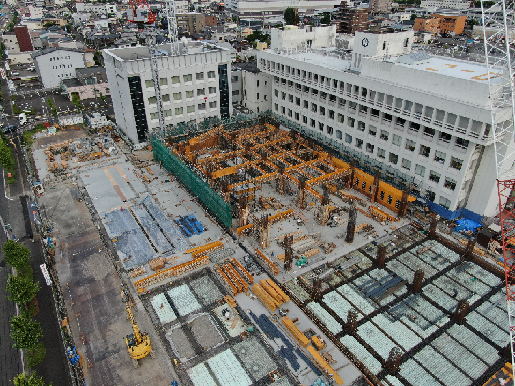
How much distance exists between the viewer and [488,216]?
48000 millimetres

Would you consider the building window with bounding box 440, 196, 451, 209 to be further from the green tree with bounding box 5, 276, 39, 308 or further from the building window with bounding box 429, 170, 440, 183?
the green tree with bounding box 5, 276, 39, 308

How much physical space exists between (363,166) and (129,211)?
36596 mm

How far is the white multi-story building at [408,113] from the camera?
143ft

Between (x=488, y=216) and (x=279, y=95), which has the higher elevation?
(x=279, y=95)

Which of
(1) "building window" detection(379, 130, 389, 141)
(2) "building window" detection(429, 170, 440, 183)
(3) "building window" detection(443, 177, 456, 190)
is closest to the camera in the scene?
(3) "building window" detection(443, 177, 456, 190)

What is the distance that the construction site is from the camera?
31.5m

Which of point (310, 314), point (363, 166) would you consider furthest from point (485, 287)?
point (363, 166)

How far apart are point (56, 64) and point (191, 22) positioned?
329 ft

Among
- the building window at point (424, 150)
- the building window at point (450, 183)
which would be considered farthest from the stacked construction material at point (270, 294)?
the building window at point (424, 150)

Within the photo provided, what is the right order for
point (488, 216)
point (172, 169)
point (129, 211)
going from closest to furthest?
point (488, 216), point (129, 211), point (172, 169)

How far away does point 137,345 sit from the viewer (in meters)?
31.4

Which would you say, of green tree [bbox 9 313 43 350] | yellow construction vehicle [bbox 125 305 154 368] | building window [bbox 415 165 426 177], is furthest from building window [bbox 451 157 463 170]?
green tree [bbox 9 313 43 350]

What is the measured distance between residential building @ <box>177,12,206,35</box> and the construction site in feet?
497

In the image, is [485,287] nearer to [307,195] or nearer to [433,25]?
[307,195]
